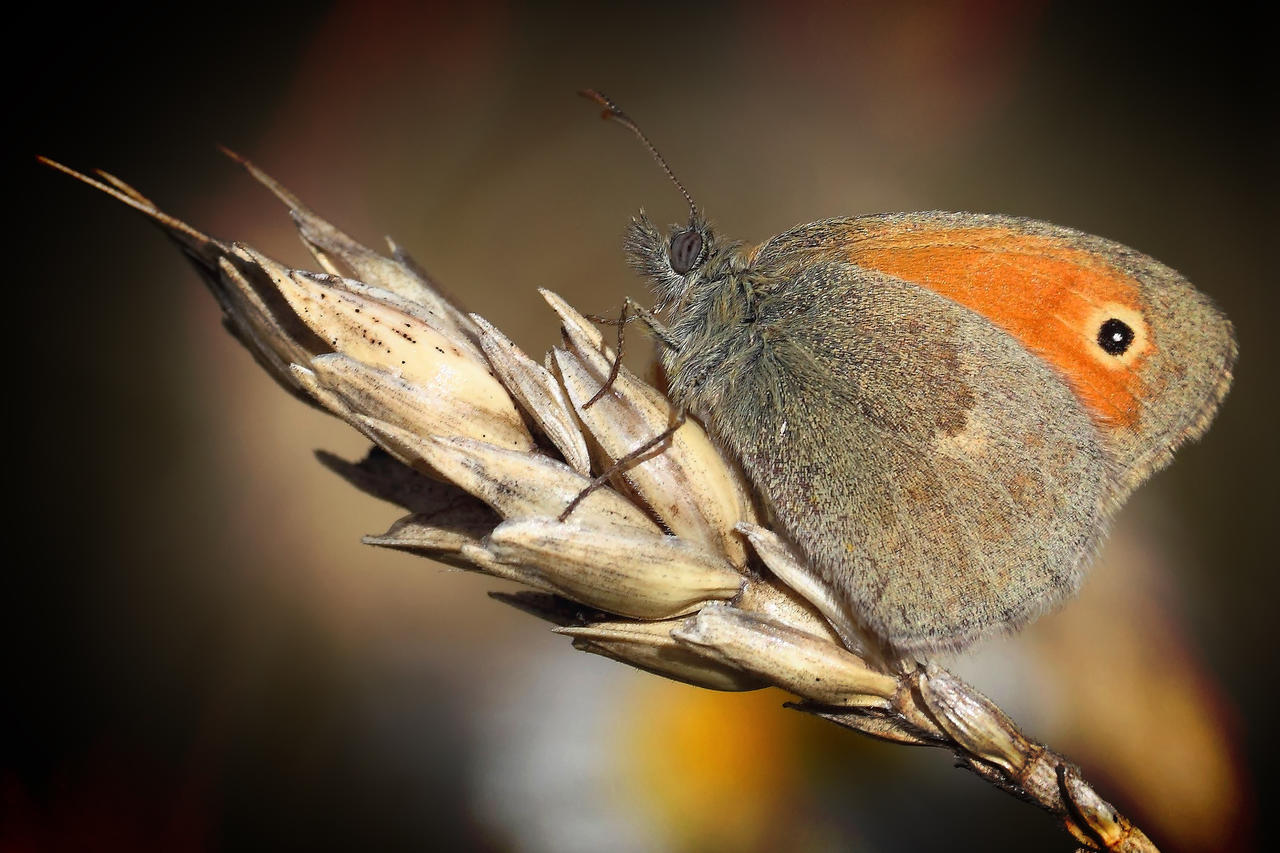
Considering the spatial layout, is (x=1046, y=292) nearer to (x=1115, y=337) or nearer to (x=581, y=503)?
(x=1115, y=337)

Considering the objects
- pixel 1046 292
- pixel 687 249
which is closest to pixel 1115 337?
pixel 1046 292

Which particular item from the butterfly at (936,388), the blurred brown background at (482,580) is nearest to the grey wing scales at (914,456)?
the butterfly at (936,388)

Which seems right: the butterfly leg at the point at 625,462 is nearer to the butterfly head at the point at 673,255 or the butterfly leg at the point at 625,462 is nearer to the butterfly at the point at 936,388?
the butterfly at the point at 936,388

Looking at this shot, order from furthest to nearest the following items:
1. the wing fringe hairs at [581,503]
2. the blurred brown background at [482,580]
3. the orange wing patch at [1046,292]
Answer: the blurred brown background at [482,580] → the orange wing patch at [1046,292] → the wing fringe hairs at [581,503]

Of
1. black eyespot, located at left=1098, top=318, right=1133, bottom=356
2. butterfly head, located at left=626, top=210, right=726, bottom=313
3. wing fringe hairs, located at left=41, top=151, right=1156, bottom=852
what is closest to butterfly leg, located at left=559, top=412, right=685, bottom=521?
wing fringe hairs, located at left=41, top=151, right=1156, bottom=852

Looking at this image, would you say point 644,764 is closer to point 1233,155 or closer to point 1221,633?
point 1221,633

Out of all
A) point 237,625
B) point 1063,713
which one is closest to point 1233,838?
point 1063,713

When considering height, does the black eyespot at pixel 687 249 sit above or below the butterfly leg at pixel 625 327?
above
